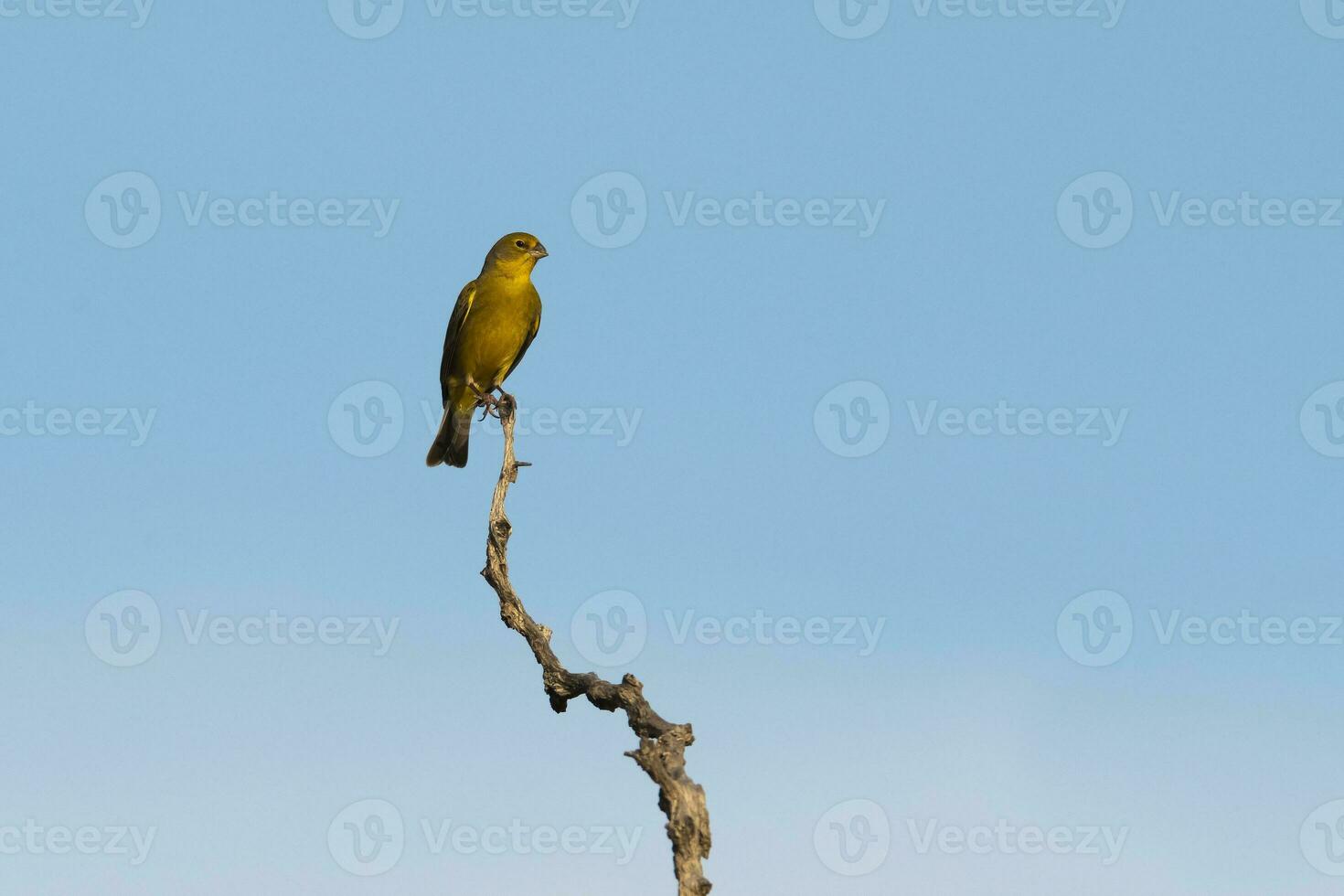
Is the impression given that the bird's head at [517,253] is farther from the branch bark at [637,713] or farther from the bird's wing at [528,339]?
the branch bark at [637,713]

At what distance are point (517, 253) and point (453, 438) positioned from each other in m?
1.90

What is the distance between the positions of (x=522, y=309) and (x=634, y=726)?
587 centimetres

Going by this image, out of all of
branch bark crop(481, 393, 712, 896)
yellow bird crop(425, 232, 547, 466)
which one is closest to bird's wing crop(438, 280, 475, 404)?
yellow bird crop(425, 232, 547, 466)

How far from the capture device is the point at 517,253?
46.5 ft

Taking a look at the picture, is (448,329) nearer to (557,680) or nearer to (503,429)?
Result: (503,429)

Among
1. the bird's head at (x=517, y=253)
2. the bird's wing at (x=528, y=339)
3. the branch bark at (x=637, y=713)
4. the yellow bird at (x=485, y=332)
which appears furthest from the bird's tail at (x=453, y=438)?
the branch bark at (x=637, y=713)

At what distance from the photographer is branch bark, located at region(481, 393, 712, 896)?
28.6 feet

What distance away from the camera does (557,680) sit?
10.0 m

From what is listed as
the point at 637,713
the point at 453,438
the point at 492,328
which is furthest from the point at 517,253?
the point at 637,713

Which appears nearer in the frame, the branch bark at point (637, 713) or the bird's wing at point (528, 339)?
the branch bark at point (637, 713)

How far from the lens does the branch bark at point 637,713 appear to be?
28.6ft

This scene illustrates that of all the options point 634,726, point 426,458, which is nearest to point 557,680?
point 634,726

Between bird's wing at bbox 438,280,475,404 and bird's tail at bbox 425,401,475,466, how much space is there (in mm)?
229

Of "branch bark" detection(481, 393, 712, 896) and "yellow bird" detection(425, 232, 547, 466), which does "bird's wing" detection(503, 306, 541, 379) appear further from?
"branch bark" detection(481, 393, 712, 896)
